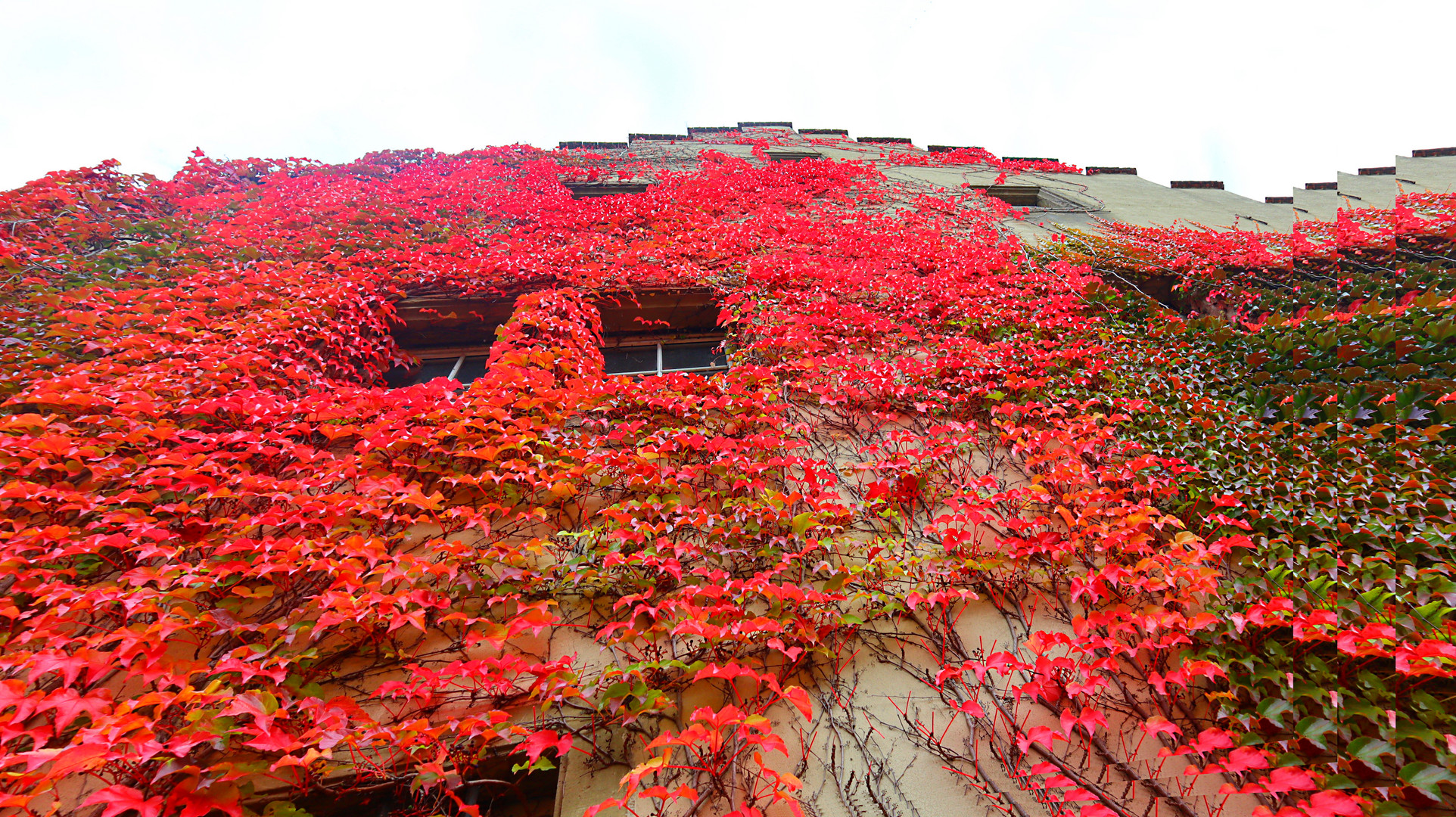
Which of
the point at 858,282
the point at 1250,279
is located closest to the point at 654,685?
the point at 858,282

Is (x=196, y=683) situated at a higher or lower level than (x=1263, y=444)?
lower

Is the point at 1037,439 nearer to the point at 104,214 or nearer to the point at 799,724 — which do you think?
the point at 799,724

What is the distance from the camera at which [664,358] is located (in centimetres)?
582

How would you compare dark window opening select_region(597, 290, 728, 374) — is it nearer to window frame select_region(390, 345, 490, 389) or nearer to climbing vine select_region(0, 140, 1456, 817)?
climbing vine select_region(0, 140, 1456, 817)

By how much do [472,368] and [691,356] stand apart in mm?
2492

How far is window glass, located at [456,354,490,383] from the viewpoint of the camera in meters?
5.54

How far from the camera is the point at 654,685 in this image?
2.60 m

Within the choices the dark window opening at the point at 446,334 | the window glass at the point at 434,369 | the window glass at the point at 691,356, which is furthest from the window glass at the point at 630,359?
the window glass at the point at 434,369

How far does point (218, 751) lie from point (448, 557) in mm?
1131

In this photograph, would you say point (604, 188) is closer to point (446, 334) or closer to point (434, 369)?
point (446, 334)

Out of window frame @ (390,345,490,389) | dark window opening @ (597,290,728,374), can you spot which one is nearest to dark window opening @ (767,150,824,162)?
dark window opening @ (597,290,728,374)

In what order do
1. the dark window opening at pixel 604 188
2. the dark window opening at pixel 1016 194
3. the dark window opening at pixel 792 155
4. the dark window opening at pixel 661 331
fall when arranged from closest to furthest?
the dark window opening at pixel 661 331
the dark window opening at pixel 604 188
the dark window opening at pixel 1016 194
the dark window opening at pixel 792 155

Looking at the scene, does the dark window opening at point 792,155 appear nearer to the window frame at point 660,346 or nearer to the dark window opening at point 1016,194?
the dark window opening at point 1016,194

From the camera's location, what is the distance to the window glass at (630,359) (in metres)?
5.66
